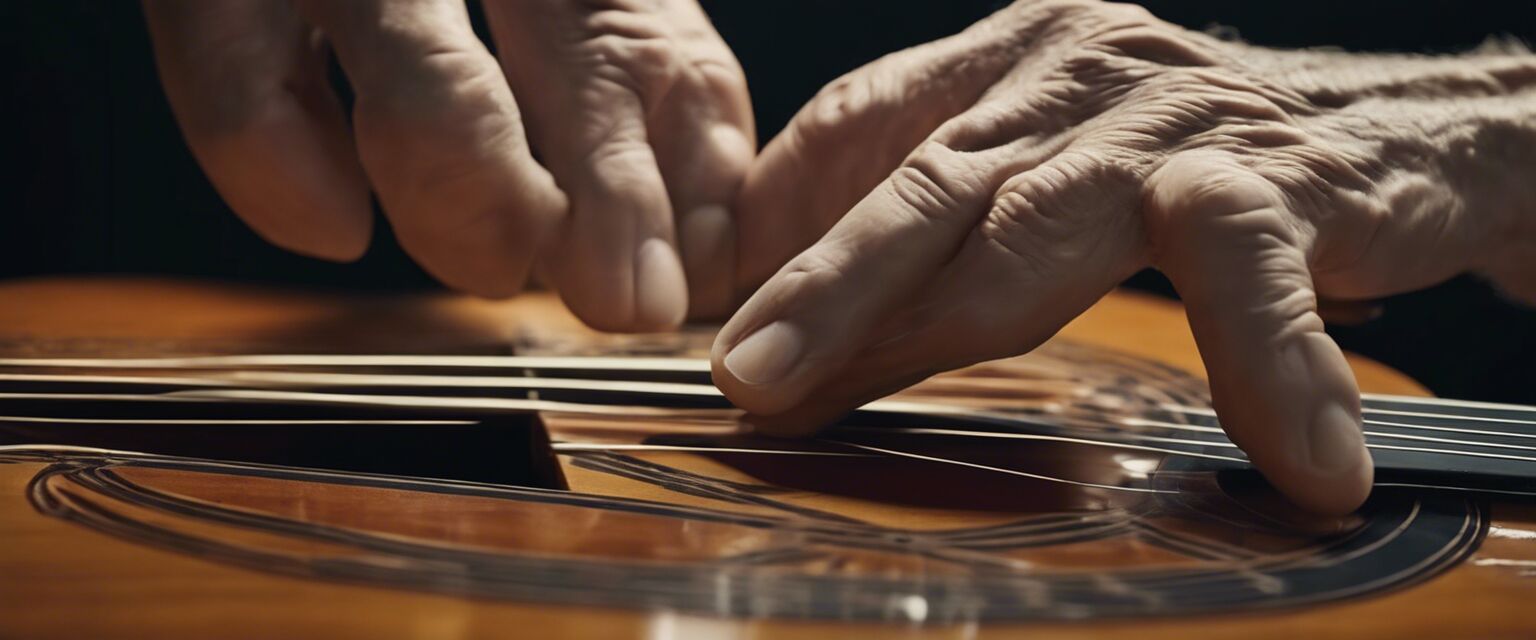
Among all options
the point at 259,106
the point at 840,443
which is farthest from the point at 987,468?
the point at 259,106

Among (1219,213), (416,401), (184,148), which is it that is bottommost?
(184,148)

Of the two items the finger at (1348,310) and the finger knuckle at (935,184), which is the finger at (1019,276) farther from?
the finger at (1348,310)

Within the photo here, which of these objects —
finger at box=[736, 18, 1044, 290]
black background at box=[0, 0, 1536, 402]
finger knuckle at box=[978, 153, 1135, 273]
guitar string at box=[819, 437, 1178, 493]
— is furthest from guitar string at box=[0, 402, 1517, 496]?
black background at box=[0, 0, 1536, 402]

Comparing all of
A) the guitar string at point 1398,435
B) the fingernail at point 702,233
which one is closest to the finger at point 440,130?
the fingernail at point 702,233

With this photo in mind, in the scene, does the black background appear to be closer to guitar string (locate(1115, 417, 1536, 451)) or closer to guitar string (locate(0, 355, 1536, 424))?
guitar string (locate(0, 355, 1536, 424))

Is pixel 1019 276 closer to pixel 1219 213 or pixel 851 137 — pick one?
pixel 1219 213
